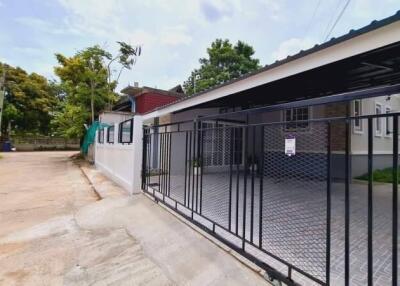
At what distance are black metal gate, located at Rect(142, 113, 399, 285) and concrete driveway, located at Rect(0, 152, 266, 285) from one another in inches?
12.7

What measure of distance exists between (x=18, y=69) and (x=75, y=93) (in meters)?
15.8

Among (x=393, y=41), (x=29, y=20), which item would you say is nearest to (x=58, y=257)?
(x=393, y=41)

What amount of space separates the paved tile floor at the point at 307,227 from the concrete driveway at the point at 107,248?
526 millimetres

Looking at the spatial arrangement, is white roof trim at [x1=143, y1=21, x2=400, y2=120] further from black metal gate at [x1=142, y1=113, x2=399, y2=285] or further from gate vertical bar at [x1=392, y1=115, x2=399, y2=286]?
gate vertical bar at [x1=392, y1=115, x2=399, y2=286]

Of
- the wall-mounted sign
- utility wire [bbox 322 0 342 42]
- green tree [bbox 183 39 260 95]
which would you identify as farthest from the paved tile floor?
green tree [bbox 183 39 260 95]

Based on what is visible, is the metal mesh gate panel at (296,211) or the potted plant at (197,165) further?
the potted plant at (197,165)

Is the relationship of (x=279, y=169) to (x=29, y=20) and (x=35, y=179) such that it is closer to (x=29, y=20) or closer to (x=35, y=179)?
(x=35, y=179)

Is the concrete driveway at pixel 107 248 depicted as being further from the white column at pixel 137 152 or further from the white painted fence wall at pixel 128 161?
the white painted fence wall at pixel 128 161

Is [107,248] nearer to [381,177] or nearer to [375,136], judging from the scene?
[381,177]

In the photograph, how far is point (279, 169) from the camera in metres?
8.52

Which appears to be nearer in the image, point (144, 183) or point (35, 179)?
point (144, 183)

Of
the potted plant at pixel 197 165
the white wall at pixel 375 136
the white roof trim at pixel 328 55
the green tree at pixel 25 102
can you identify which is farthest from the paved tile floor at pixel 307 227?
the green tree at pixel 25 102

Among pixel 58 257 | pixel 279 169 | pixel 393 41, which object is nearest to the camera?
pixel 393 41

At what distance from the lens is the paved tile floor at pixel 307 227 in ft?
9.30
